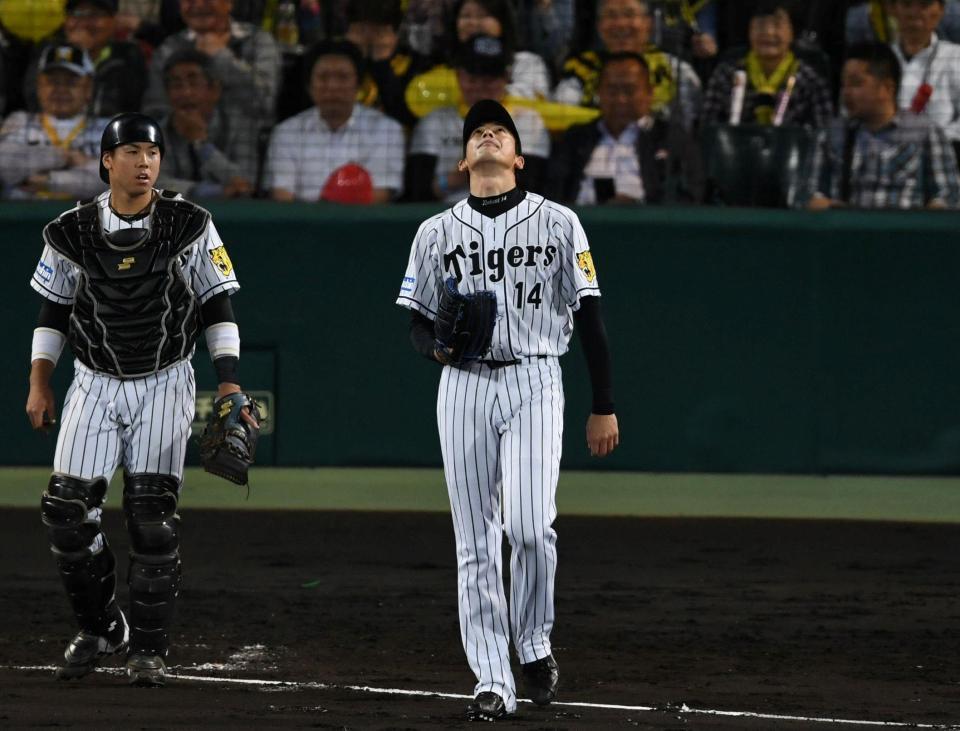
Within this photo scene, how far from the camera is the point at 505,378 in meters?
5.72

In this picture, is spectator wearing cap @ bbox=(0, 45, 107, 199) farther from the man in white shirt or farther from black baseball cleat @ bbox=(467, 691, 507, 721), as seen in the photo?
black baseball cleat @ bbox=(467, 691, 507, 721)

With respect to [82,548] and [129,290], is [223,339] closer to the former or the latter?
[129,290]

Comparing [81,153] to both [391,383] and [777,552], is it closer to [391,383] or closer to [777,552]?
[391,383]

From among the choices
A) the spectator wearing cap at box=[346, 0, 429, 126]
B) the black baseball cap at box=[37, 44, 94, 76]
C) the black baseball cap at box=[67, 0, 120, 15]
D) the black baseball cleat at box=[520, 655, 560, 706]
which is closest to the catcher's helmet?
the black baseball cleat at box=[520, 655, 560, 706]

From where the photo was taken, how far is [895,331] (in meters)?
11.2

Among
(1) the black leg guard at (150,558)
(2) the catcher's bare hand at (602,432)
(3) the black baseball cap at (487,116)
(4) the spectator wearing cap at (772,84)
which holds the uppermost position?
(4) the spectator wearing cap at (772,84)

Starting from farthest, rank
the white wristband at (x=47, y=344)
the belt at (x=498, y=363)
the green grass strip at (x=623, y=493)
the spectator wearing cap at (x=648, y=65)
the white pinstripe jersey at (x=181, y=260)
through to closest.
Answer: the spectator wearing cap at (x=648, y=65), the green grass strip at (x=623, y=493), the white wristband at (x=47, y=344), the white pinstripe jersey at (x=181, y=260), the belt at (x=498, y=363)

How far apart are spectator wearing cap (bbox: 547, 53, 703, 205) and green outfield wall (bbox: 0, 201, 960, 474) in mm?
182

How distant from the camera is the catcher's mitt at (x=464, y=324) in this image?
562 centimetres

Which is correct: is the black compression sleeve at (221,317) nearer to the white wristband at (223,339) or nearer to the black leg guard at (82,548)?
the white wristband at (223,339)

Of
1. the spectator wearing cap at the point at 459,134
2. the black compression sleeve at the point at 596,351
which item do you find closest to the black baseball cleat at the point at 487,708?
the black compression sleeve at the point at 596,351

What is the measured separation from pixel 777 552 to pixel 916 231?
290 cm

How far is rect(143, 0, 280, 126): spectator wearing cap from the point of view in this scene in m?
11.4

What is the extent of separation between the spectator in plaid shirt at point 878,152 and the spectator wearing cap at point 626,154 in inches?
33.3
